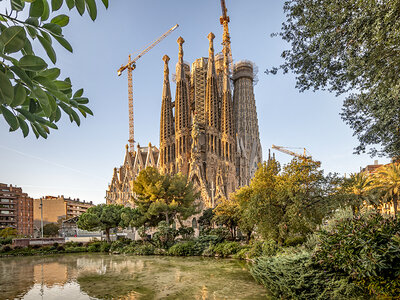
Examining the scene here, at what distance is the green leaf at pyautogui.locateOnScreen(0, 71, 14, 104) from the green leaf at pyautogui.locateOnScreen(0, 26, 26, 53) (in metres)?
0.13

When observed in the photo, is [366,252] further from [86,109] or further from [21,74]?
[21,74]

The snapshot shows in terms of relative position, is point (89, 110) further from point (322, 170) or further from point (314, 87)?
point (322, 170)

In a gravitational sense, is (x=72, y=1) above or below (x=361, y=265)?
above

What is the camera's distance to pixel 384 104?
8.51m

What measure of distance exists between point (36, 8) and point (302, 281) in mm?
8221

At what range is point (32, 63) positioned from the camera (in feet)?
4.76

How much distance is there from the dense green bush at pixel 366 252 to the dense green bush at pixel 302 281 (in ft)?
0.78

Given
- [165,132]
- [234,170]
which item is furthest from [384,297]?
[165,132]

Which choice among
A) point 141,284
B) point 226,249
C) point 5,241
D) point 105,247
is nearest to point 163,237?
point 226,249

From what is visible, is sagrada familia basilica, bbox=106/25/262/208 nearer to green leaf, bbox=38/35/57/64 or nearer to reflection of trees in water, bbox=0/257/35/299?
reflection of trees in water, bbox=0/257/35/299

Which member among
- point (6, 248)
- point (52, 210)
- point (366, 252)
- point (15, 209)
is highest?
point (15, 209)

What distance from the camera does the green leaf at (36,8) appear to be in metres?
1.45

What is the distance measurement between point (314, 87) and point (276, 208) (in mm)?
7582

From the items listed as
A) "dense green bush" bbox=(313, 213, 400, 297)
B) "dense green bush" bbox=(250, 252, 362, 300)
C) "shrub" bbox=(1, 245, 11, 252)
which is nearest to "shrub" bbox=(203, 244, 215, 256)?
"dense green bush" bbox=(250, 252, 362, 300)
